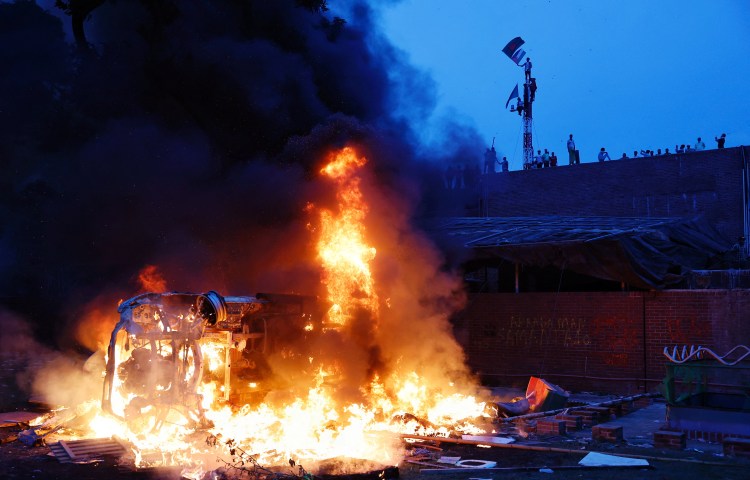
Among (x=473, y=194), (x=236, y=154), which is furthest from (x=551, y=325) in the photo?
(x=473, y=194)

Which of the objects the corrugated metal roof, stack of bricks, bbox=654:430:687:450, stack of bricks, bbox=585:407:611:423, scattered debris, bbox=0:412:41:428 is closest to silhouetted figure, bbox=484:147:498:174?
the corrugated metal roof

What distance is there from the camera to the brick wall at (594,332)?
44.7ft

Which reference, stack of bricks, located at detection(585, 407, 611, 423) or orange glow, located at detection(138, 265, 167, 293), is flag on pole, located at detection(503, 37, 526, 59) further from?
stack of bricks, located at detection(585, 407, 611, 423)

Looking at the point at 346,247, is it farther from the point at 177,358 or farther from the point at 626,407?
the point at 626,407

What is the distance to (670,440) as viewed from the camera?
9453 millimetres

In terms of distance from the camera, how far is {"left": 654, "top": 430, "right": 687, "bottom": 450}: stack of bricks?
9.38m

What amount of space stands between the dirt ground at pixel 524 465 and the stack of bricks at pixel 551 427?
34 cm

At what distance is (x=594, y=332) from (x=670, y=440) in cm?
548

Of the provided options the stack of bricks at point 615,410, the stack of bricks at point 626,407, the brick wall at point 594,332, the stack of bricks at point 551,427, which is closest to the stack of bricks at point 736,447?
the stack of bricks at point 551,427

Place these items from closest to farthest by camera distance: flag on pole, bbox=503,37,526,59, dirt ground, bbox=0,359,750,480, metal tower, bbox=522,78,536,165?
dirt ground, bbox=0,359,750,480 → flag on pole, bbox=503,37,526,59 → metal tower, bbox=522,78,536,165

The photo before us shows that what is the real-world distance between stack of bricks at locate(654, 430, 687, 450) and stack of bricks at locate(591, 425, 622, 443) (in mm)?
528

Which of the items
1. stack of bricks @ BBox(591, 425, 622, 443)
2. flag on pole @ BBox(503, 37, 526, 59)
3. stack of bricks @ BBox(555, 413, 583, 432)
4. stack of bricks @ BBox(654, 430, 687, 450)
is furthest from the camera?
flag on pole @ BBox(503, 37, 526, 59)

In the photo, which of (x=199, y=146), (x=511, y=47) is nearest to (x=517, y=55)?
(x=511, y=47)

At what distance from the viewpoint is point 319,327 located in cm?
1304
